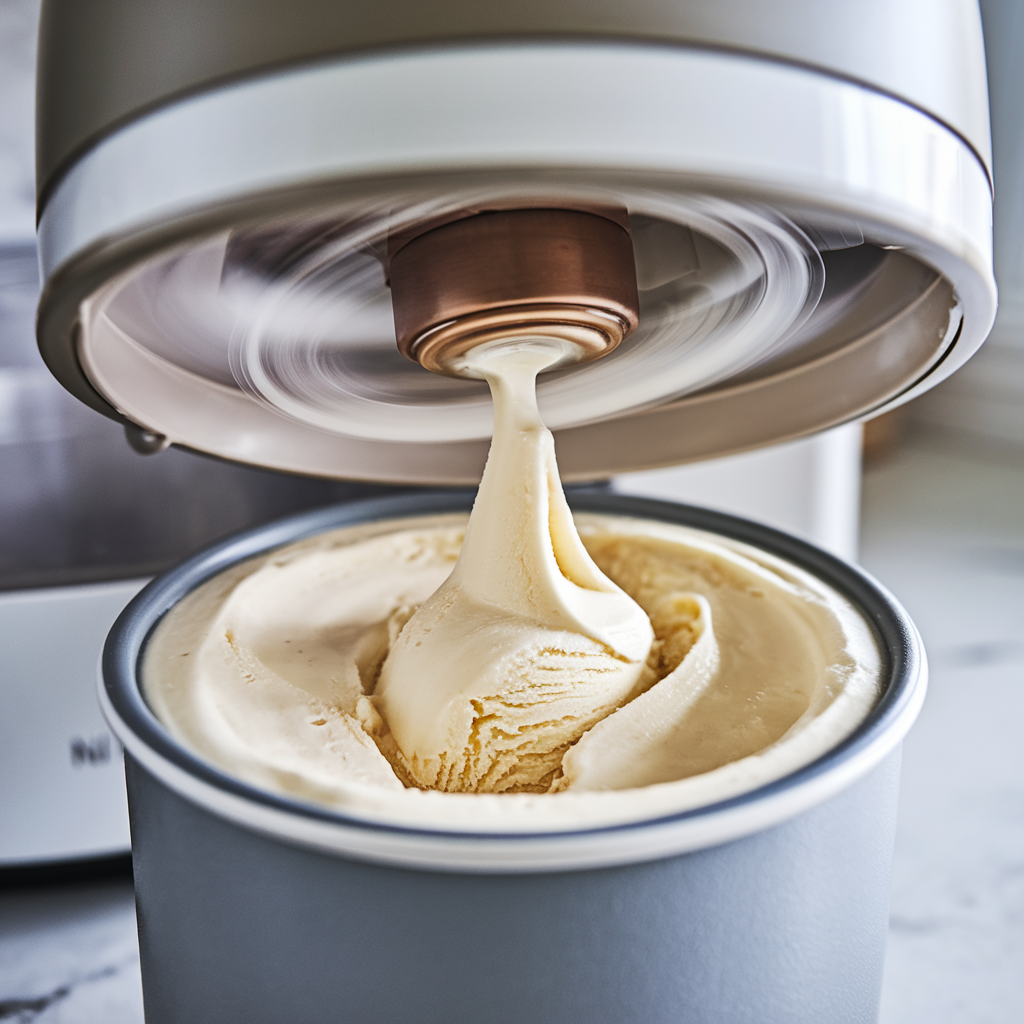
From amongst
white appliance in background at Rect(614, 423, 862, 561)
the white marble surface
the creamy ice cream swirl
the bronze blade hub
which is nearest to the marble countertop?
the white marble surface

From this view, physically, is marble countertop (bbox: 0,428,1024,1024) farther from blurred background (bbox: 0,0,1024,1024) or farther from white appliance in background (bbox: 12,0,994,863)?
white appliance in background (bbox: 12,0,994,863)

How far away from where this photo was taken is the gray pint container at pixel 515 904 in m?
0.33

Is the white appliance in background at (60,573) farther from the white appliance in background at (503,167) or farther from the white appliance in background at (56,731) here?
the white appliance in background at (503,167)

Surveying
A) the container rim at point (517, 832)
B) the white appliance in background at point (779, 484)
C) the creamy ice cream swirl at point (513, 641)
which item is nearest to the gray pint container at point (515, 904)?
the container rim at point (517, 832)

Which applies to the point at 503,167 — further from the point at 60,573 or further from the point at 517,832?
the point at 60,573

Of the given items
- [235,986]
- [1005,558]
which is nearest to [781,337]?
[235,986]

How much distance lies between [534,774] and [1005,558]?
96 cm

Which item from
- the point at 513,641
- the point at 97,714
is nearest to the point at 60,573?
the point at 97,714

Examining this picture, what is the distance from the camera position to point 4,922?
71 centimetres

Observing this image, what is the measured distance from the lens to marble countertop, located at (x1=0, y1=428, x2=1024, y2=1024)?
0.64m

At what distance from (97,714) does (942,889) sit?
63 cm

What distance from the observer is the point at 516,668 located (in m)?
0.49

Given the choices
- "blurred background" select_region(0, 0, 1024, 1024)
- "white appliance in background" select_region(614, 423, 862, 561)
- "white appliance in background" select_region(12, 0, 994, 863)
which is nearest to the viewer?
"white appliance in background" select_region(12, 0, 994, 863)

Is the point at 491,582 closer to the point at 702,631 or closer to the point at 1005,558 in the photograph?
the point at 702,631
